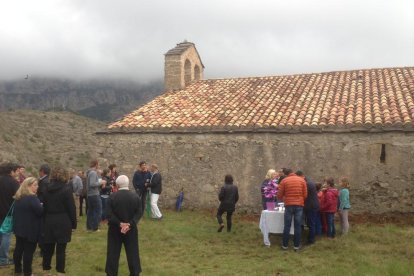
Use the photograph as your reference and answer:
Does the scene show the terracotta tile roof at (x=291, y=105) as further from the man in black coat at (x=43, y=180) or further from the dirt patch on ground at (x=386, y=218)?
the man in black coat at (x=43, y=180)

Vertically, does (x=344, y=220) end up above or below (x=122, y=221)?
below

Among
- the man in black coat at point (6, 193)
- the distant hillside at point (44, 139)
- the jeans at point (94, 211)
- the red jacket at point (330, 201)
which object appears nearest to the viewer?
the man in black coat at point (6, 193)

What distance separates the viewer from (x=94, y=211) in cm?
1095

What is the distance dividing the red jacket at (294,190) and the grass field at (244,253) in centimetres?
113

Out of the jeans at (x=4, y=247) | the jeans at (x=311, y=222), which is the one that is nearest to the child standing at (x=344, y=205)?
the jeans at (x=311, y=222)

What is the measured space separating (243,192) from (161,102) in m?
5.99

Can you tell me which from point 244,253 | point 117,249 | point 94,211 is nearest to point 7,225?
point 117,249

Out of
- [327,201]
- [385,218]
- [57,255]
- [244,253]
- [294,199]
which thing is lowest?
[244,253]

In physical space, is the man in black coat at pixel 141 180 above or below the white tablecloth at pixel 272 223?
above

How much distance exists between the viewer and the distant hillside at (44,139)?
28203 millimetres

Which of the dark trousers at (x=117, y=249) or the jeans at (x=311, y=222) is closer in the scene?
the dark trousers at (x=117, y=249)

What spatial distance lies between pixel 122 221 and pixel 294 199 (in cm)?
410

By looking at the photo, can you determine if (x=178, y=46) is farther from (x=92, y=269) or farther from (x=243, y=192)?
(x=92, y=269)

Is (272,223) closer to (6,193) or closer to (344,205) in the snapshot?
(344,205)
